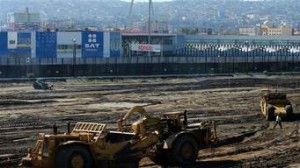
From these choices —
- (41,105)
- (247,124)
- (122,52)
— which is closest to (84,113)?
(41,105)

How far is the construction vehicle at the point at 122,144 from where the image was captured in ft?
57.3

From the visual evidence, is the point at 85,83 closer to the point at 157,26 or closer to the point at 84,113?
the point at 84,113

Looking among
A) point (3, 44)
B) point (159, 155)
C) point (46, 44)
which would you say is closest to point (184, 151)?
point (159, 155)

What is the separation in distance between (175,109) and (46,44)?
152 feet

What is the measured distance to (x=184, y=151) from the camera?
20.4 m

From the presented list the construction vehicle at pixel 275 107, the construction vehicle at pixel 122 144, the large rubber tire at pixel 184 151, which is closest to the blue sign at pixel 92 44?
the construction vehicle at pixel 275 107

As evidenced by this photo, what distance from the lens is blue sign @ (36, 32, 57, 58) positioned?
→ 275 feet

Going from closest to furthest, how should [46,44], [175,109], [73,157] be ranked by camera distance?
[73,157] < [175,109] < [46,44]

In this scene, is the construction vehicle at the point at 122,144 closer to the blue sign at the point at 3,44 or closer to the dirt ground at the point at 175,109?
the dirt ground at the point at 175,109

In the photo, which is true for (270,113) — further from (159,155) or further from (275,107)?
Result: (159,155)

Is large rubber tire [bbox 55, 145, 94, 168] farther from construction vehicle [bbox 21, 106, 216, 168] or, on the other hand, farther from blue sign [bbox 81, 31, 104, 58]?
blue sign [bbox 81, 31, 104, 58]

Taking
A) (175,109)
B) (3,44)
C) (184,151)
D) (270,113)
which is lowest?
(175,109)

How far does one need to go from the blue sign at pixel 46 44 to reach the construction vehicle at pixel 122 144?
64512 millimetres

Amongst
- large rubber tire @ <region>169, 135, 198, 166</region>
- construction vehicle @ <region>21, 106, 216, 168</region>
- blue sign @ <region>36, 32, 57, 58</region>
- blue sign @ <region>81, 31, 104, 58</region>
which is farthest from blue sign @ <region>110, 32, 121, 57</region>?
large rubber tire @ <region>169, 135, 198, 166</region>
